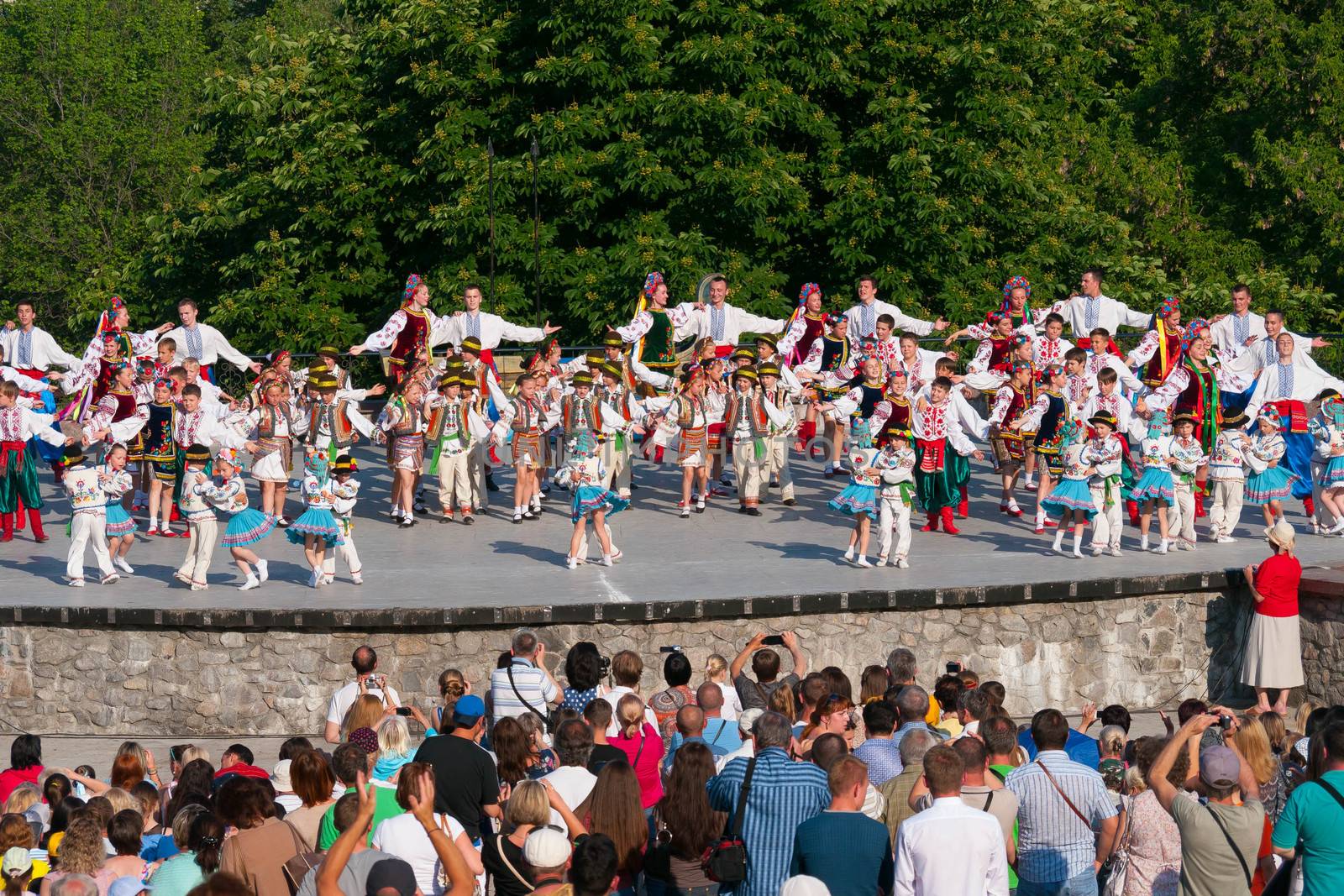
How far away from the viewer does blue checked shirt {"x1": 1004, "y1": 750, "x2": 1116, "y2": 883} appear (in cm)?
812

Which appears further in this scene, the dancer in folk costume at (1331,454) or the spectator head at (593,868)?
the dancer in folk costume at (1331,454)

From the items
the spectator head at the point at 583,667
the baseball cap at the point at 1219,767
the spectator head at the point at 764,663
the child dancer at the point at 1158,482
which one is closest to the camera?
the baseball cap at the point at 1219,767

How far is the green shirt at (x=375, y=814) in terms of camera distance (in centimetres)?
782

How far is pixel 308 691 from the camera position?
15141 millimetres

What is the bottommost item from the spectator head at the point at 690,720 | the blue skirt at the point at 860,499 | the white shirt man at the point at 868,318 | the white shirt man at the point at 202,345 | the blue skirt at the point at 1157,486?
the spectator head at the point at 690,720

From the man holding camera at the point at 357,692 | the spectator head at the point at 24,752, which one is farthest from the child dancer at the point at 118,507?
the spectator head at the point at 24,752

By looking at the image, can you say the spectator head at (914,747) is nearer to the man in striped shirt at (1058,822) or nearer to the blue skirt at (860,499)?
A: the man in striped shirt at (1058,822)

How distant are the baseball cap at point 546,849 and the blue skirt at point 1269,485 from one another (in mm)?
12040

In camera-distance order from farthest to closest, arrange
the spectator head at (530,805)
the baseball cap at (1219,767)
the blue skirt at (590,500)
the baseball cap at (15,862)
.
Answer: the blue skirt at (590,500), the baseball cap at (15,862), the spectator head at (530,805), the baseball cap at (1219,767)

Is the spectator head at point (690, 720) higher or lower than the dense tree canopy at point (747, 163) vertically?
lower

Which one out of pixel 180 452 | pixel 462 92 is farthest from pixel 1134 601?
pixel 462 92

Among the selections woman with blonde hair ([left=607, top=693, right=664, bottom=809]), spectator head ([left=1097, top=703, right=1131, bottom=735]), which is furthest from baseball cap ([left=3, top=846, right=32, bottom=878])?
spectator head ([left=1097, top=703, right=1131, bottom=735])

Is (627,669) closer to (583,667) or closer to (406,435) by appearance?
(583,667)

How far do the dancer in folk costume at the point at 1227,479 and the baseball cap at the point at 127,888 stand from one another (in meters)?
12.3
